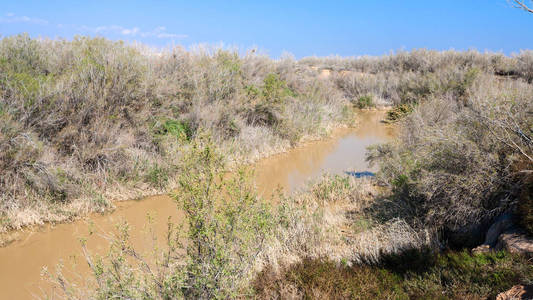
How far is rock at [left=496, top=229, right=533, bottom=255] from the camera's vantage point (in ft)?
12.3

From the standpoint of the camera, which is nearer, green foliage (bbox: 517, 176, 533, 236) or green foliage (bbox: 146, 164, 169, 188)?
green foliage (bbox: 517, 176, 533, 236)

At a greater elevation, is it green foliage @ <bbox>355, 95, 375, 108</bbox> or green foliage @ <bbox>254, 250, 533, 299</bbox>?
green foliage @ <bbox>355, 95, 375, 108</bbox>

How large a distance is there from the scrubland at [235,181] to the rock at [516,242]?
150 mm

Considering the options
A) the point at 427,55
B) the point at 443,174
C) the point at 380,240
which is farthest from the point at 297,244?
the point at 427,55

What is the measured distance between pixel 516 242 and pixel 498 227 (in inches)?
21.9

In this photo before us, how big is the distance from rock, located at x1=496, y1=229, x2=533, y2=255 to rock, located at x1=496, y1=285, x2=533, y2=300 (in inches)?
24.2

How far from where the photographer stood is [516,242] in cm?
387

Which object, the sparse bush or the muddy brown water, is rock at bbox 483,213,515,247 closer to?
the sparse bush

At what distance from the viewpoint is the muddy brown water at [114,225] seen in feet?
17.4

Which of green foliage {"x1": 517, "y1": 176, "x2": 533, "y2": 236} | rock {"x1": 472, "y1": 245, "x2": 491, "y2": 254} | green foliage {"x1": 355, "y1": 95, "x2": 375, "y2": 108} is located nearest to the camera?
green foliage {"x1": 517, "y1": 176, "x2": 533, "y2": 236}

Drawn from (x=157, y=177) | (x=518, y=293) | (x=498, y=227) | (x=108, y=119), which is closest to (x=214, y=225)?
(x=518, y=293)

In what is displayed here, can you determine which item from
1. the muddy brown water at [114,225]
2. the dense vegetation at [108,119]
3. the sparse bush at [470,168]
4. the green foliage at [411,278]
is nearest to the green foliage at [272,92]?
the dense vegetation at [108,119]

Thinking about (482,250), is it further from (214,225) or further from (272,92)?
(272,92)

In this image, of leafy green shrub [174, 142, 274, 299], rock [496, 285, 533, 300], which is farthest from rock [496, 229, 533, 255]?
leafy green shrub [174, 142, 274, 299]
